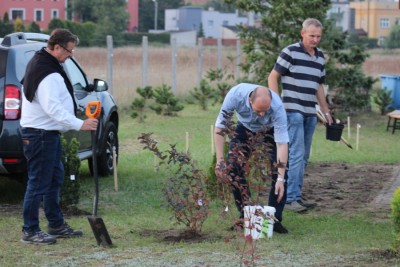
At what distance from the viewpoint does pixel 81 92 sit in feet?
38.7

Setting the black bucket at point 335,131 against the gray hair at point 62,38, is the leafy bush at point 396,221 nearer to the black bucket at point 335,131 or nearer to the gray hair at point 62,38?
the gray hair at point 62,38

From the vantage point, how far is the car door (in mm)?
11602

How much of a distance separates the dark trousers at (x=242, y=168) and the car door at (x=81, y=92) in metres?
3.04

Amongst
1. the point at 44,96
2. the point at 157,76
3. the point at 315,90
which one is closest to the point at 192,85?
the point at 157,76

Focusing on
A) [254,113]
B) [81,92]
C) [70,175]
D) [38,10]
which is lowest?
[70,175]

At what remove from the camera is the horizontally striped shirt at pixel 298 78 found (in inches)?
407

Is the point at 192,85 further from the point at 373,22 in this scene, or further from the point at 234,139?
the point at 373,22

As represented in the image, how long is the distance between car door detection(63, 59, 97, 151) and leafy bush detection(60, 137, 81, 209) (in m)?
1.45

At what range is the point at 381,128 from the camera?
68.9 feet

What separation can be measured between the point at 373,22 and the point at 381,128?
244 feet

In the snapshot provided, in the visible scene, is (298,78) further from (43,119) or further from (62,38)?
(43,119)

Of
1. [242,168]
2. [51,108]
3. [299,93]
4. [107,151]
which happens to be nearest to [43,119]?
[51,108]

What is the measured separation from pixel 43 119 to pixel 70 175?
65.7 inches

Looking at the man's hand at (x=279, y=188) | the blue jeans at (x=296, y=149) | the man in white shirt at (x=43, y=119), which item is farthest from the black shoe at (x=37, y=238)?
the blue jeans at (x=296, y=149)
